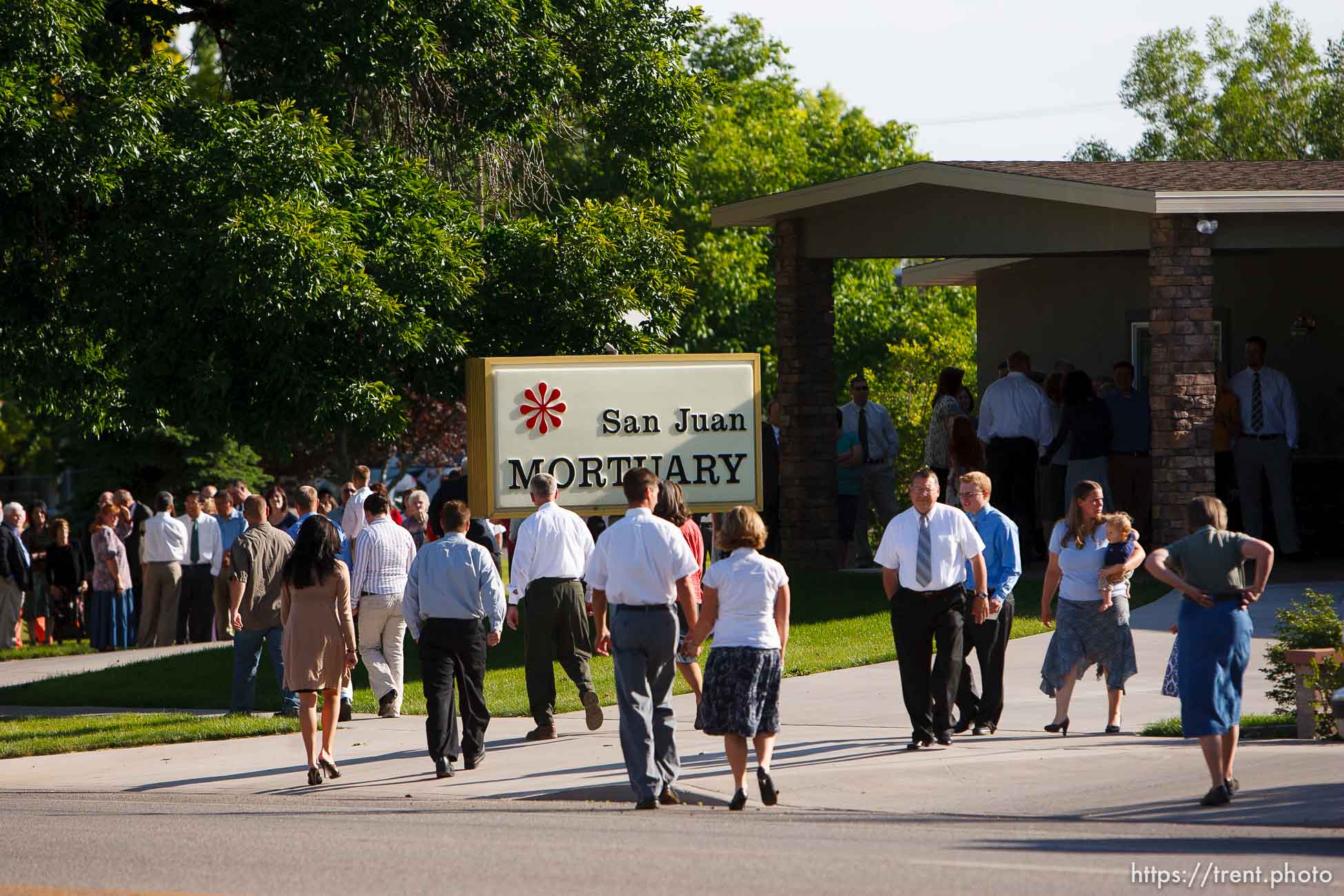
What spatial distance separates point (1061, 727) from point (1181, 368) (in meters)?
6.52

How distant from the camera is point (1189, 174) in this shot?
1928 centimetres

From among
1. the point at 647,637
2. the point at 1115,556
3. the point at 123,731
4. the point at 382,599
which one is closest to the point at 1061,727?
the point at 1115,556

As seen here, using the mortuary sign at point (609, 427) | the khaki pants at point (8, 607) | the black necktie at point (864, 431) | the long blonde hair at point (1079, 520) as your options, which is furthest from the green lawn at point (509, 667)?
the khaki pants at point (8, 607)

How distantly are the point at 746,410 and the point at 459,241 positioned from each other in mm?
4232

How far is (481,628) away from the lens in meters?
11.9

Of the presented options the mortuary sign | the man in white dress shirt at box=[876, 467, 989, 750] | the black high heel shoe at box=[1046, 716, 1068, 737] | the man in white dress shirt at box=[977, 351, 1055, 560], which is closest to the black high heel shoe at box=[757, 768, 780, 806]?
the man in white dress shirt at box=[876, 467, 989, 750]

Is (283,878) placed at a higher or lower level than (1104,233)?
lower

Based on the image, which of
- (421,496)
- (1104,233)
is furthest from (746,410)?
(1104,233)

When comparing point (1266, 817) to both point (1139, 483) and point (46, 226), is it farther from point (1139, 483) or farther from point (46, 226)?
point (46, 226)

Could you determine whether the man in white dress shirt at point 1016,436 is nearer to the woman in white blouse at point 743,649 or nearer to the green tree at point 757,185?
the woman in white blouse at point 743,649

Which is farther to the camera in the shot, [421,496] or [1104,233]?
[1104,233]

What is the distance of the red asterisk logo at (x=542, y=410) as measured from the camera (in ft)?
51.5

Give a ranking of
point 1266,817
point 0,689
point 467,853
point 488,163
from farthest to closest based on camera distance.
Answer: point 488,163
point 0,689
point 1266,817
point 467,853

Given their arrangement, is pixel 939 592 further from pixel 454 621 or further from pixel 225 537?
pixel 225 537
